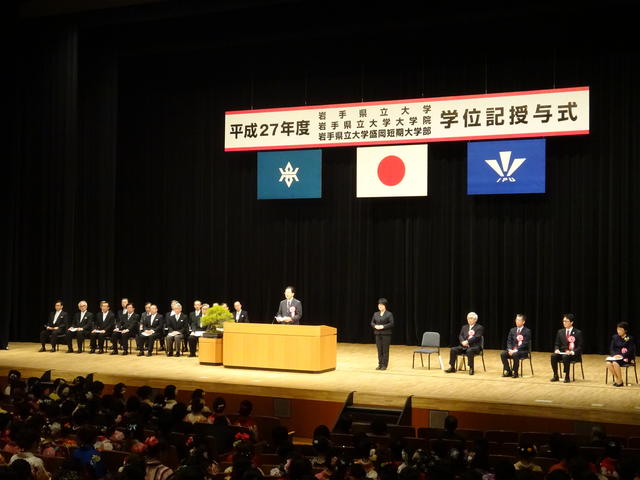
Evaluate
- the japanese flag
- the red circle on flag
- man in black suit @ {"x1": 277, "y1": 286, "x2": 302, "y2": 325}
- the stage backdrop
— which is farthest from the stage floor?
the red circle on flag

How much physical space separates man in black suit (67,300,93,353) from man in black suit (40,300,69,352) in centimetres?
13

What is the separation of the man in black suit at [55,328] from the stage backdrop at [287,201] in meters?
0.87

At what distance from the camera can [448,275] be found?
574 inches

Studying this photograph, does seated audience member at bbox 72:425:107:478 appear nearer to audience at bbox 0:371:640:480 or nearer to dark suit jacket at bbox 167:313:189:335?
audience at bbox 0:371:640:480

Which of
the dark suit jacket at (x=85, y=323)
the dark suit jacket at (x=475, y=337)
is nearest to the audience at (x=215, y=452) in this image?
the dark suit jacket at (x=475, y=337)

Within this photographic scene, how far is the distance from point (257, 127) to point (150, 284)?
414 centimetres

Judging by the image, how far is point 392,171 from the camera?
47.8ft

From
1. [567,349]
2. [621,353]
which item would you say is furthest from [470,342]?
[621,353]

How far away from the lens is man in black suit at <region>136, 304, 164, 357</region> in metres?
13.2

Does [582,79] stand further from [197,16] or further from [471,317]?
[197,16]

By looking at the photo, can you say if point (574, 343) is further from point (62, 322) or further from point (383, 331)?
point (62, 322)

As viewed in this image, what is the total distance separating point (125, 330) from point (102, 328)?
43 centimetres

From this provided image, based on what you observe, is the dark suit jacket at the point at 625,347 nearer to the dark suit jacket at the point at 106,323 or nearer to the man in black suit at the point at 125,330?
the man in black suit at the point at 125,330

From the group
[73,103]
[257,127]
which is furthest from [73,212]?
[257,127]
